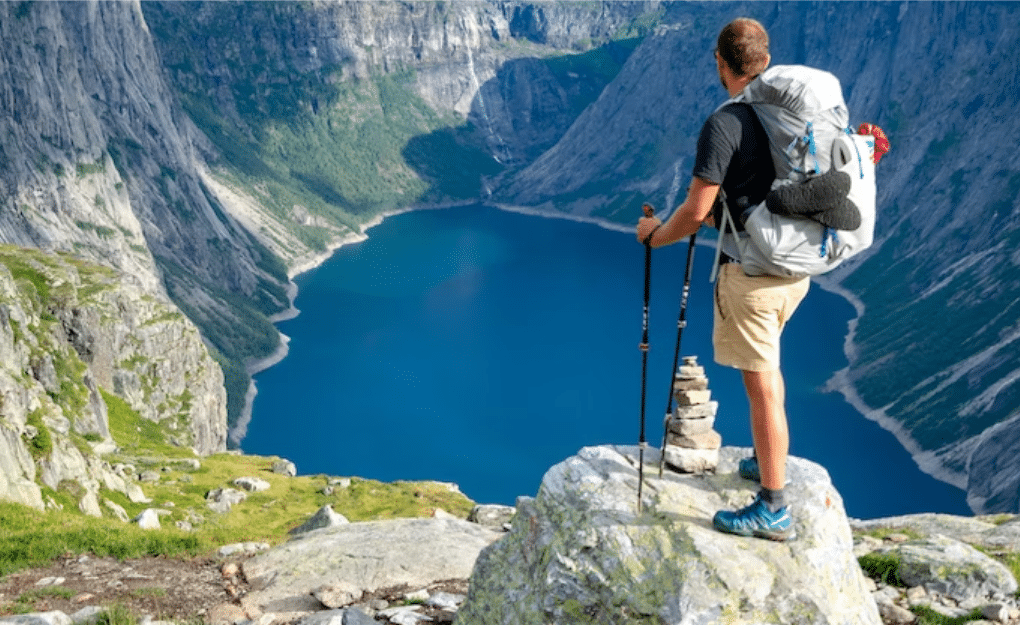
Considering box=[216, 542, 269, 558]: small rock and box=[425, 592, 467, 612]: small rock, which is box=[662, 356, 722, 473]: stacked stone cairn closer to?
box=[425, 592, 467, 612]: small rock

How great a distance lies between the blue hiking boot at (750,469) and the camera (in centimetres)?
1289

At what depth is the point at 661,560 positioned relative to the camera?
11352 mm

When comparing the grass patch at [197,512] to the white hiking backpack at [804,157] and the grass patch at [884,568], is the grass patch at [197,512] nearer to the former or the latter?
the grass patch at [884,568]

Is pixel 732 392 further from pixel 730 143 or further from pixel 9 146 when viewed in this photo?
pixel 730 143

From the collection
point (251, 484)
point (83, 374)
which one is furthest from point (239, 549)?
point (83, 374)

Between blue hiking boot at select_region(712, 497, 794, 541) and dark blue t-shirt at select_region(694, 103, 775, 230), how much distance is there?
146 inches

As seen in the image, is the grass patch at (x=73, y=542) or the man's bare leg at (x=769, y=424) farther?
the grass patch at (x=73, y=542)

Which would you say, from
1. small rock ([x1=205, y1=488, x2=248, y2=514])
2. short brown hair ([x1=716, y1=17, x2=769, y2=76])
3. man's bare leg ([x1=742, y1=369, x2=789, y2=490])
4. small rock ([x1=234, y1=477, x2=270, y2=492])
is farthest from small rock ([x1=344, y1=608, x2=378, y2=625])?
small rock ([x1=234, y1=477, x2=270, y2=492])

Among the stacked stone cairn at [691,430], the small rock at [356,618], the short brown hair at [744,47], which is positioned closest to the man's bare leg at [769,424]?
the stacked stone cairn at [691,430]

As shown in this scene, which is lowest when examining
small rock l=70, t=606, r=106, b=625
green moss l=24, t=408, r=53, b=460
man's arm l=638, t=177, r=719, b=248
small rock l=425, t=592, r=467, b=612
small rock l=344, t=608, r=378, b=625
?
small rock l=70, t=606, r=106, b=625

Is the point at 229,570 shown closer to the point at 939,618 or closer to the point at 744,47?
the point at 939,618

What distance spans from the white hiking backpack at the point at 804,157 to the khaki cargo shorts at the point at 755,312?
0.83 ft

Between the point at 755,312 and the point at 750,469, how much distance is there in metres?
2.82

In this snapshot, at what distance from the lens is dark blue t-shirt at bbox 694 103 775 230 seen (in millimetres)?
10867
